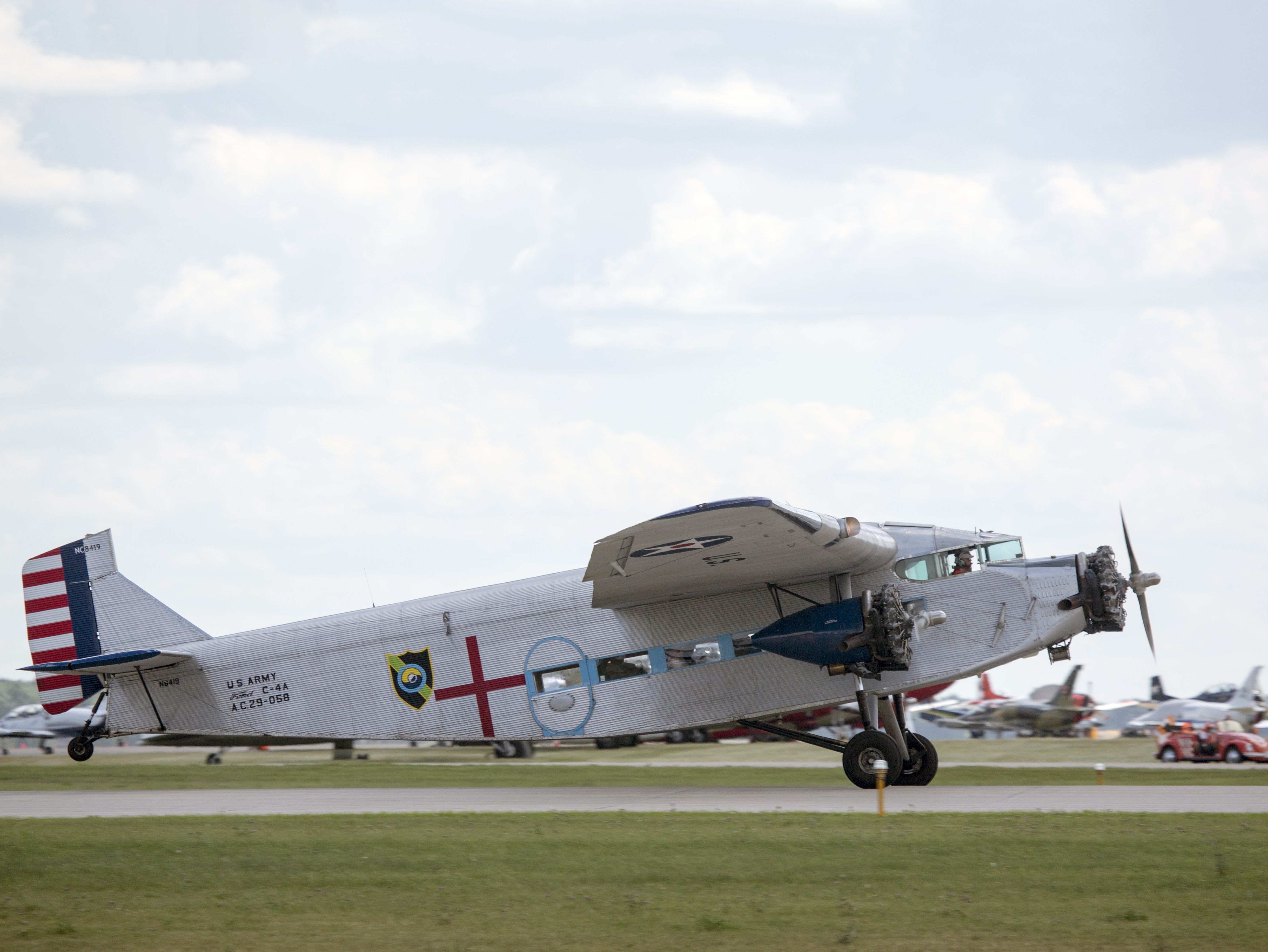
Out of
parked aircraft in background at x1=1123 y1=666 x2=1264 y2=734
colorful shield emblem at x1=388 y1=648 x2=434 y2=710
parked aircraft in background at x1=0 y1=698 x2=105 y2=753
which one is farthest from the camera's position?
parked aircraft in background at x1=0 y1=698 x2=105 y2=753

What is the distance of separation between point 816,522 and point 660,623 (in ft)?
15.1

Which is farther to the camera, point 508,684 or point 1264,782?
point 1264,782

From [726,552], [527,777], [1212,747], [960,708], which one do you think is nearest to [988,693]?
[960,708]

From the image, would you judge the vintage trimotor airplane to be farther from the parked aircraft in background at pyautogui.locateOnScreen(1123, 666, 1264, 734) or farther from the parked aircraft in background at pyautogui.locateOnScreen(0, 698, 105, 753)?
the parked aircraft in background at pyautogui.locateOnScreen(0, 698, 105, 753)

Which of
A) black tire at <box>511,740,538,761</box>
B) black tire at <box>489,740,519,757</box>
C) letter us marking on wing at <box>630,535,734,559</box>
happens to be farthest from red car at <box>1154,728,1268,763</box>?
letter us marking on wing at <box>630,535,734,559</box>

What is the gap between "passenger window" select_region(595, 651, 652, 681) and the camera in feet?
68.1

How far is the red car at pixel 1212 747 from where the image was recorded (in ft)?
106

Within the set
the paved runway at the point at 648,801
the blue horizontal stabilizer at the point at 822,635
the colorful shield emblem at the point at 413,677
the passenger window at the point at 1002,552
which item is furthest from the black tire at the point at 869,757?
the colorful shield emblem at the point at 413,677

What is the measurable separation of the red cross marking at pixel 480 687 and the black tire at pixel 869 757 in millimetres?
5792

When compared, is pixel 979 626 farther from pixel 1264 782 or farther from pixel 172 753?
pixel 172 753

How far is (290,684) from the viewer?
22250 millimetres

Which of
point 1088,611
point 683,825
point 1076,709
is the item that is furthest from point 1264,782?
point 1076,709

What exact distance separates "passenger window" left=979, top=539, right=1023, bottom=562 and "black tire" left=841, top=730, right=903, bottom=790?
3.41 m

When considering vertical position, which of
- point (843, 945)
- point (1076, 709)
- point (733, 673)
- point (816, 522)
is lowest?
point (1076, 709)
